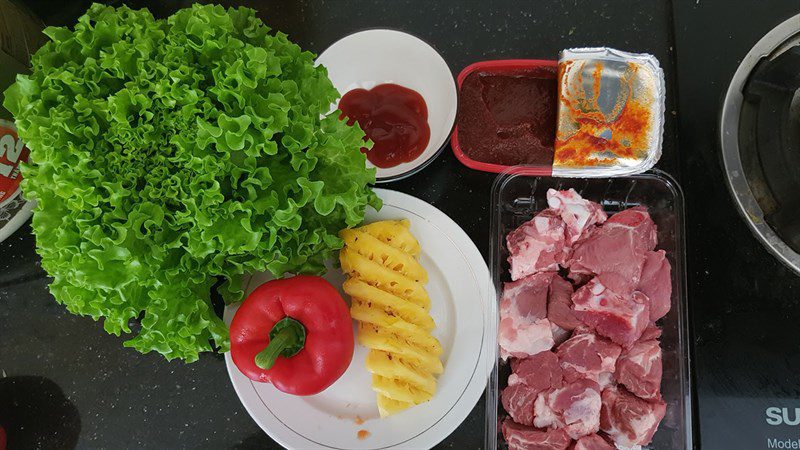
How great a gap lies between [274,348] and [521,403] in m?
0.59

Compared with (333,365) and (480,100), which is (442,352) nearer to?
(333,365)

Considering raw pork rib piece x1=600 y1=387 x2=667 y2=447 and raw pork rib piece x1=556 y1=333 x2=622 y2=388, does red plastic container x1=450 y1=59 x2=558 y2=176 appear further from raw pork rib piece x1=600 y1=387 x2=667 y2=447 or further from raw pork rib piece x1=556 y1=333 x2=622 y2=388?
raw pork rib piece x1=600 y1=387 x2=667 y2=447

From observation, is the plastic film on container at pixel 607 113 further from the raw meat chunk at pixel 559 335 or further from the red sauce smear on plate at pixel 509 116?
the raw meat chunk at pixel 559 335

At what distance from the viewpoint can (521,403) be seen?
142 centimetres

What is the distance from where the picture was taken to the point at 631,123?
4.58 ft

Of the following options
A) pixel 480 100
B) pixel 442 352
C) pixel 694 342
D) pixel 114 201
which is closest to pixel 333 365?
pixel 442 352

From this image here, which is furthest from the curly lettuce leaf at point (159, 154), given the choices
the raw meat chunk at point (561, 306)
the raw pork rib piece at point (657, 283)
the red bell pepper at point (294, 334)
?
the raw pork rib piece at point (657, 283)

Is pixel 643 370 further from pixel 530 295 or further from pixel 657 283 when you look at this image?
pixel 530 295

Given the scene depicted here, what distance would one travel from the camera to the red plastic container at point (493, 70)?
1432mm

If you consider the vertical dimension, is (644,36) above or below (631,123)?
above

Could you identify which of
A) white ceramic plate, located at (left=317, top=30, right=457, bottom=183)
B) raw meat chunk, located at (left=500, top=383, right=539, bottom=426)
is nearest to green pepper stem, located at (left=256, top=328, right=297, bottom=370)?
white ceramic plate, located at (left=317, top=30, right=457, bottom=183)

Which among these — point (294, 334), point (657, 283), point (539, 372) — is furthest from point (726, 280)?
point (294, 334)

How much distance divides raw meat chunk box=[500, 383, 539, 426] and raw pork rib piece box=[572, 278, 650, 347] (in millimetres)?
212

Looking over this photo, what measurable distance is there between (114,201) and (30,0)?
868 millimetres
